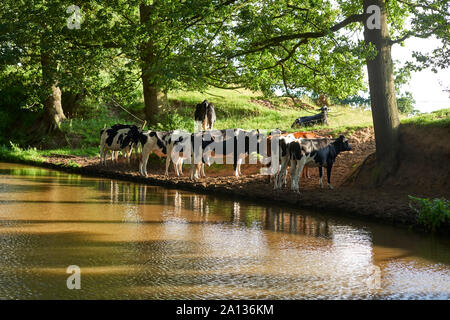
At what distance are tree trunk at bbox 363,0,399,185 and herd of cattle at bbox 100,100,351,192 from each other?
1.27 m

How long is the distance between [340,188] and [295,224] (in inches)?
179

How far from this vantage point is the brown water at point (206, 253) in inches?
248

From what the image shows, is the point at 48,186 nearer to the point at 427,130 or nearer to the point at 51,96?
the point at 427,130

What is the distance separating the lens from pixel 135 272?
6.91m

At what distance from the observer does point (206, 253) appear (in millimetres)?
8133

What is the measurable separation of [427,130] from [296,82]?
663 centimetres

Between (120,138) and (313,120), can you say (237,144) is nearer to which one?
(120,138)

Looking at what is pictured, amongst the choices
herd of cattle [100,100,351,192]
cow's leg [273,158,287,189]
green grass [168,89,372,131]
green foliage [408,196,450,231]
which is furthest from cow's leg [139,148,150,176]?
green foliage [408,196,450,231]

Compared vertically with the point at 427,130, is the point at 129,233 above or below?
below

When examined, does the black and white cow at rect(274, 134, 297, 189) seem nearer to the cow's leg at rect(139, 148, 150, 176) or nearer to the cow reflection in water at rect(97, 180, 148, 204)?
the cow reflection in water at rect(97, 180, 148, 204)

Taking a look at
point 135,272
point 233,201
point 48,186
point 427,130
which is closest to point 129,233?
point 135,272

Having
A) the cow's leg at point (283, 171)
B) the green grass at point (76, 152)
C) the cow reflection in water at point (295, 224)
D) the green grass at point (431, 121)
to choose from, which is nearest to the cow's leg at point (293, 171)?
the cow's leg at point (283, 171)

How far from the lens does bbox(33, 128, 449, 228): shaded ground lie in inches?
475

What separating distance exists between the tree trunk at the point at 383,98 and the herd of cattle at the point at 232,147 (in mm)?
1266
